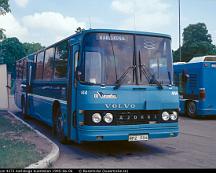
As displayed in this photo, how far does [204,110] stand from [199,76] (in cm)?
169

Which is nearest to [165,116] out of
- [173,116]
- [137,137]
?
[173,116]

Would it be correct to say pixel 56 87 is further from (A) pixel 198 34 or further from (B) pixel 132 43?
(A) pixel 198 34

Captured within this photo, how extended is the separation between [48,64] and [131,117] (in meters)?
5.23

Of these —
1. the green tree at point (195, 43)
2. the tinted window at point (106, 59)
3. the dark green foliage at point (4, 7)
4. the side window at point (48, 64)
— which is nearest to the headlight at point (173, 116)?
the tinted window at point (106, 59)

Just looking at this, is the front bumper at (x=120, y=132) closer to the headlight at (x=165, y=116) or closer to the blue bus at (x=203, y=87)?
the headlight at (x=165, y=116)

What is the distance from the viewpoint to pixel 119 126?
9664mm

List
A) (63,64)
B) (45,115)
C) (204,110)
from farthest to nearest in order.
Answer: (204,110), (45,115), (63,64)

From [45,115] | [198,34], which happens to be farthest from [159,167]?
[198,34]

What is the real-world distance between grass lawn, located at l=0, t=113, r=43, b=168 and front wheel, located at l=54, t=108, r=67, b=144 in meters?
1.08

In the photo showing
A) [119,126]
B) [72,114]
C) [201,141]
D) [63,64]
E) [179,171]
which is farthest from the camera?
[201,141]

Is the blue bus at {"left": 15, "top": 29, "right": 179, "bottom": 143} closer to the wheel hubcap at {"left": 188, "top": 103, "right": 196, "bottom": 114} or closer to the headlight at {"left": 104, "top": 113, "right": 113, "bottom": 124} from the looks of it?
the headlight at {"left": 104, "top": 113, "right": 113, "bottom": 124}

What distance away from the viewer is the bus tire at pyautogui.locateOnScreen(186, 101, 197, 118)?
67.4ft

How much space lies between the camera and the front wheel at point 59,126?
1177cm

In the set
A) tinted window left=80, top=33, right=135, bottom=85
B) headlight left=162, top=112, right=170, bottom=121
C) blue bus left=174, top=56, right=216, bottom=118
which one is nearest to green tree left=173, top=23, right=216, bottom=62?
blue bus left=174, top=56, right=216, bottom=118
